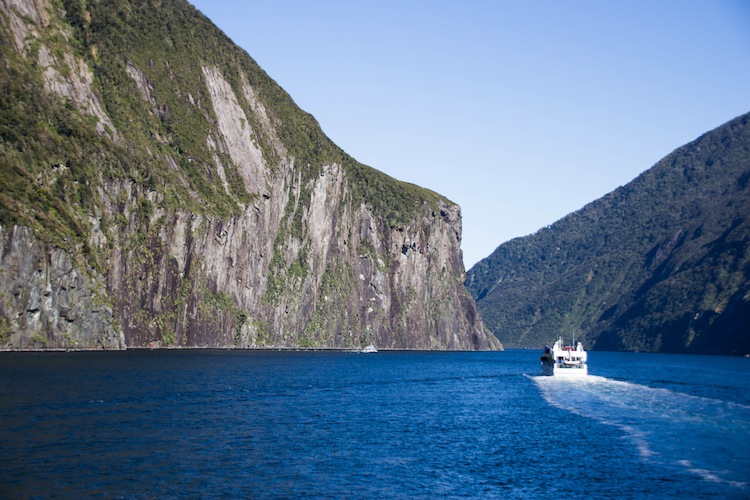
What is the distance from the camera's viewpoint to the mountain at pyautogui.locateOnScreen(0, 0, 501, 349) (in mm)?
112625

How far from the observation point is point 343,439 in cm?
5197

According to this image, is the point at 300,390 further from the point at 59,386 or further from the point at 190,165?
the point at 190,165

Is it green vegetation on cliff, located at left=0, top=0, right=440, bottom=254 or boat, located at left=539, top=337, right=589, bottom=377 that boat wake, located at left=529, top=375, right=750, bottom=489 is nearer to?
boat, located at left=539, top=337, right=589, bottom=377

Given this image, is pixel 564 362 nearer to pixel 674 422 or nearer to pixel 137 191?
pixel 674 422

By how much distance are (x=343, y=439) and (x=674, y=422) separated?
83.9ft

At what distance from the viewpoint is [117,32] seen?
16138 centimetres

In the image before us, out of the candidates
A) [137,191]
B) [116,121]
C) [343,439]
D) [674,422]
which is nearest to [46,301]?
[137,191]

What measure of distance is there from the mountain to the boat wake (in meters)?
63.0

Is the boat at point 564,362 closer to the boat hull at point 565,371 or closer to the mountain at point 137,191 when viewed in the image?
the boat hull at point 565,371

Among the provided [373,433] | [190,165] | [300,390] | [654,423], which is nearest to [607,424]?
[654,423]

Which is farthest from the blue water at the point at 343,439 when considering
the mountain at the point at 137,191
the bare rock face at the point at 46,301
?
the mountain at the point at 137,191

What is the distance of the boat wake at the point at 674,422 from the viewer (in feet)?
150

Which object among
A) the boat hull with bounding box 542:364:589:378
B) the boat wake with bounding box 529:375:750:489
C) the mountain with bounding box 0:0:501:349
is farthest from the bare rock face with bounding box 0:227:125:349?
the boat hull with bounding box 542:364:589:378

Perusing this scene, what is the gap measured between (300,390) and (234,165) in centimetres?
10668
